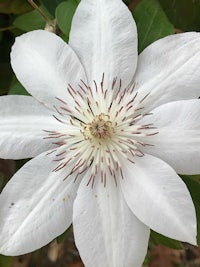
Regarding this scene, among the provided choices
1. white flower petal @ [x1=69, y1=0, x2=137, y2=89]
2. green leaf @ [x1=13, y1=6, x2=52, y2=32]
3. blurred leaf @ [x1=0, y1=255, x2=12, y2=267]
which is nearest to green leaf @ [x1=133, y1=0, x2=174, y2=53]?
white flower petal @ [x1=69, y1=0, x2=137, y2=89]

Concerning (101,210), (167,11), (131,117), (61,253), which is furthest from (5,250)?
(61,253)

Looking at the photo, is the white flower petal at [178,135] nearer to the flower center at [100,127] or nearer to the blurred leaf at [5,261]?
→ the flower center at [100,127]

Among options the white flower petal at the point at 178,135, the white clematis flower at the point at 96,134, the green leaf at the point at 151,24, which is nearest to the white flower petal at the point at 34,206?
the white clematis flower at the point at 96,134

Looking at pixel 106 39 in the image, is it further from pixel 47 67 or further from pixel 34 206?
pixel 34 206

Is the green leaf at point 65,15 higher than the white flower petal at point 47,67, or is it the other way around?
the green leaf at point 65,15

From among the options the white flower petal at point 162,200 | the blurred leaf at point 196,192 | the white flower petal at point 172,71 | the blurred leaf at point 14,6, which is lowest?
the blurred leaf at point 196,192

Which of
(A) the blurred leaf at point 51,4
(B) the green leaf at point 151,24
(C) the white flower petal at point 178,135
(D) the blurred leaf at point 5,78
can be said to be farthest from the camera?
(D) the blurred leaf at point 5,78

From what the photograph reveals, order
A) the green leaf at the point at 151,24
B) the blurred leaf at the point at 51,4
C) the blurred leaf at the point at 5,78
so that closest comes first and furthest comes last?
the green leaf at the point at 151,24 → the blurred leaf at the point at 51,4 → the blurred leaf at the point at 5,78
